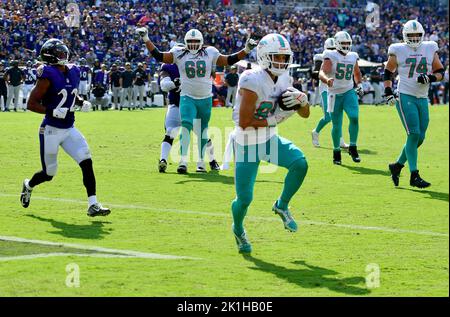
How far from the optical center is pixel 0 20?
3291 cm

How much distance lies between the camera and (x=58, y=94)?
408 inches

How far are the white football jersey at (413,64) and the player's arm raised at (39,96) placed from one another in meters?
5.06

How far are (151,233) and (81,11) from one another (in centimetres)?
2792

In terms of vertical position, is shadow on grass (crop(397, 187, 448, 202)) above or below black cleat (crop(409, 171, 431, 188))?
below

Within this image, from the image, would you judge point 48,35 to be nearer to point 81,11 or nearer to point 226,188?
point 81,11

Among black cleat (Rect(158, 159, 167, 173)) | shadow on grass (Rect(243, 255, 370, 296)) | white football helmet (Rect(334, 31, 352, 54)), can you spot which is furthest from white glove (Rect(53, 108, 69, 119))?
white football helmet (Rect(334, 31, 352, 54))

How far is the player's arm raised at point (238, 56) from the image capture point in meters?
13.2

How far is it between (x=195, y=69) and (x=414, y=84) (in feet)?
11.6

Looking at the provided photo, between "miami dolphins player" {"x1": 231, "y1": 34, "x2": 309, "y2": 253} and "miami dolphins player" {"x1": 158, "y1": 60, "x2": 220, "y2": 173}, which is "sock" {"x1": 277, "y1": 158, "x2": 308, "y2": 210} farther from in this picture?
"miami dolphins player" {"x1": 158, "y1": 60, "x2": 220, "y2": 173}

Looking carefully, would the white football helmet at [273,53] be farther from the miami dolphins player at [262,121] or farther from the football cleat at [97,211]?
the football cleat at [97,211]

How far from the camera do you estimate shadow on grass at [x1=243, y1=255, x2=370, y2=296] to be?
719 cm

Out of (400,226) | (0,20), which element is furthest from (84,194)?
(0,20)

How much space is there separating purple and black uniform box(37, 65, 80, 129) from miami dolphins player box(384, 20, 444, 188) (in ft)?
15.3

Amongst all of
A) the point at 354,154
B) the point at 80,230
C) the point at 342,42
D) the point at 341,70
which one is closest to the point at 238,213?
the point at 80,230
